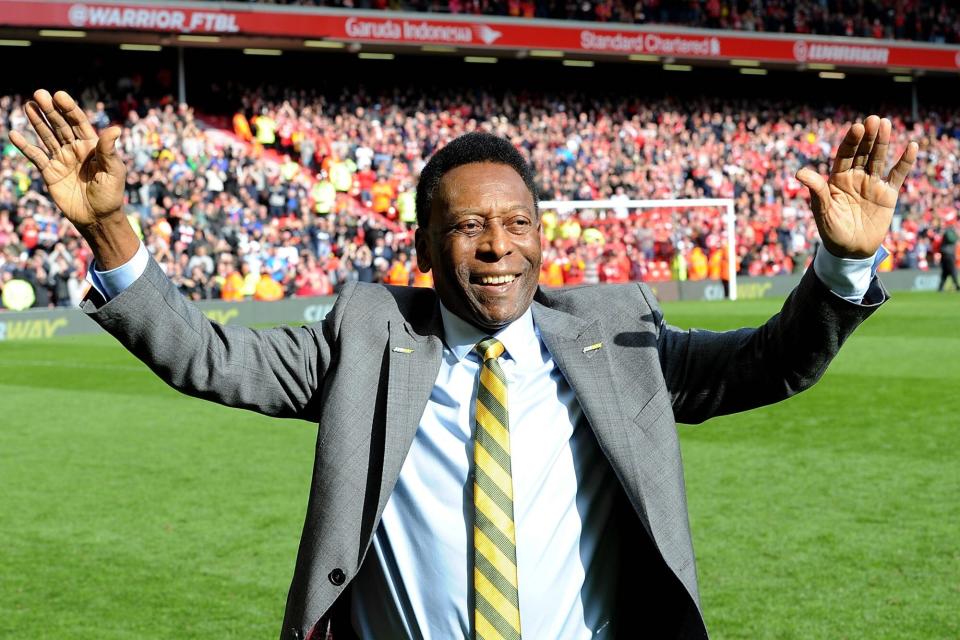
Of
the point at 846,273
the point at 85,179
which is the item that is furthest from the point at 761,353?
the point at 85,179

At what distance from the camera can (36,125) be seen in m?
2.79

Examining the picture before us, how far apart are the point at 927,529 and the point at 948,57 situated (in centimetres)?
3840

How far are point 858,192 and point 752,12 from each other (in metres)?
40.1

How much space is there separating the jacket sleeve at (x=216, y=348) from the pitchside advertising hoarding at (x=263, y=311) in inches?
660

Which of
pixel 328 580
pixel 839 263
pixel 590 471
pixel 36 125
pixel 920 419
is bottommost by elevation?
pixel 920 419

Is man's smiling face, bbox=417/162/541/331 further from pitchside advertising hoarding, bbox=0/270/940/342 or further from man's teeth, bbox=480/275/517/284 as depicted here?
pitchside advertising hoarding, bbox=0/270/940/342

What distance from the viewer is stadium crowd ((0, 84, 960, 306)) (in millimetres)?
25438

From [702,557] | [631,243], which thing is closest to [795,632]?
[702,557]

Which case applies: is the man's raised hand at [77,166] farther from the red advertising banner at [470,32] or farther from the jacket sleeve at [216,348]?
the red advertising banner at [470,32]

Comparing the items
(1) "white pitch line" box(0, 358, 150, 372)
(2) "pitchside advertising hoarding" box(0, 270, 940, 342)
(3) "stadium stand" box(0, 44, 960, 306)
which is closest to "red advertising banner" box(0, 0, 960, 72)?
(3) "stadium stand" box(0, 44, 960, 306)

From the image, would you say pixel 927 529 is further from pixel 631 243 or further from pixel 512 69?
pixel 512 69

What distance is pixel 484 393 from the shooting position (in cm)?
280

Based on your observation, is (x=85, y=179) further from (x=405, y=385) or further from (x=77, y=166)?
(x=405, y=385)

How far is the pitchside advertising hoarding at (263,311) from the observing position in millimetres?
22484
